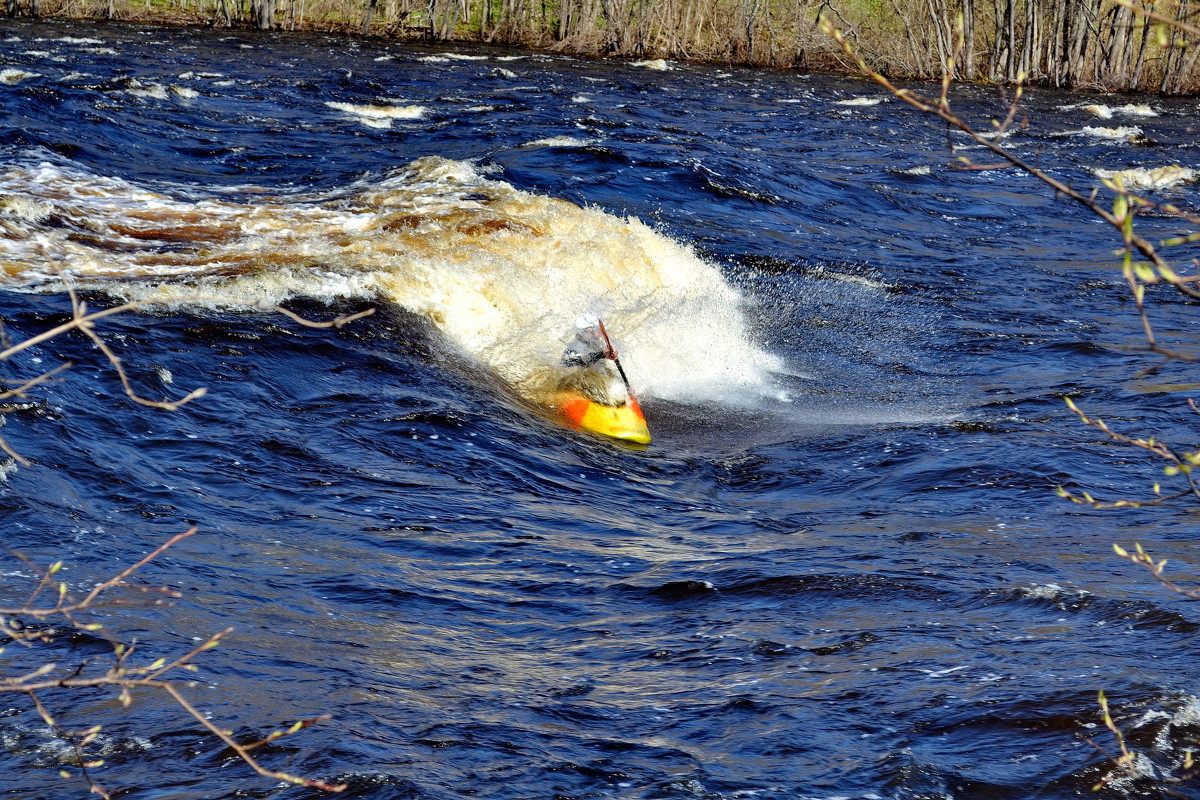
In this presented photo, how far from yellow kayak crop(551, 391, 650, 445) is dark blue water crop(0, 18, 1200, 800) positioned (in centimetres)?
32

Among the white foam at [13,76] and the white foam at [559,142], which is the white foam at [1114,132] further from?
the white foam at [13,76]

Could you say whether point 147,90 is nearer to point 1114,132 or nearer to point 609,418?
point 609,418

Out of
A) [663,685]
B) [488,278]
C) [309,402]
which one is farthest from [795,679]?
[488,278]

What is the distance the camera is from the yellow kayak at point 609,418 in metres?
8.40

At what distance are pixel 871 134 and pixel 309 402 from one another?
16.6 meters

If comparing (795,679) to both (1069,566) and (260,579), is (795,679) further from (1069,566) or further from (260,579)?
(260,579)

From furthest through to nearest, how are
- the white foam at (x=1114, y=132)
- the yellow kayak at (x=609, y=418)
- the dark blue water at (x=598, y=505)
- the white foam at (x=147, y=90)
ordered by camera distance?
the white foam at (x=1114, y=132)
the white foam at (x=147, y=90)
the yellow kayak at (x=609, y=418)
the dark blue water at (x=598, y=505)

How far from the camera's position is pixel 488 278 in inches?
422

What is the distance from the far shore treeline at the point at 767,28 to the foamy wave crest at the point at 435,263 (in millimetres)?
18270

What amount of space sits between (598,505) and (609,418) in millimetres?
1525

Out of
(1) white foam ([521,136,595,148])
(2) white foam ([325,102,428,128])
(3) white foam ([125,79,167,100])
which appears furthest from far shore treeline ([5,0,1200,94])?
(3) white foam ([125,79,167,100])

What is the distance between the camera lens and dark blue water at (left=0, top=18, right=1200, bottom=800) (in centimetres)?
427

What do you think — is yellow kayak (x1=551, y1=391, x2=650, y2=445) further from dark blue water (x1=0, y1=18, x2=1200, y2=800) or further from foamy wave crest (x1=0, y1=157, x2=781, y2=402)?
foamy wave crest (x1=0, y1=157, x2=781, y2=402)

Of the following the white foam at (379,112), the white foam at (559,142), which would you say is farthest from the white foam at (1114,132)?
the white foam at (379,112)
